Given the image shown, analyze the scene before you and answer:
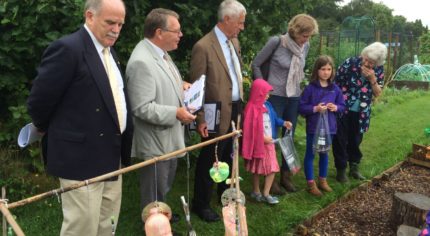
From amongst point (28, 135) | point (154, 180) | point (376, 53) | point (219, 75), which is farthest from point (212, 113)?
point (376, 53)

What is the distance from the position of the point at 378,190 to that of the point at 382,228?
1.05 meters

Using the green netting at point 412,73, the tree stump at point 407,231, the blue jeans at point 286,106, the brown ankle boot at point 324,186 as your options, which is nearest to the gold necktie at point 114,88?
the blue jeans at point 286,106

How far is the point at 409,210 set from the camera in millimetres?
4016

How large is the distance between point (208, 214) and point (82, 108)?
6.70 feet

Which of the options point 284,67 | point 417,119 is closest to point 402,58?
point 417,119

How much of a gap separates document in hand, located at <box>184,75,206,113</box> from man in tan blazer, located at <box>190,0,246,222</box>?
1.55 ft

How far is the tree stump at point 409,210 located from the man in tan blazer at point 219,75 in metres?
1.74

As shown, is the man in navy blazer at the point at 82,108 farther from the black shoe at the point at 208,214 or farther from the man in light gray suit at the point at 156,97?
the black shoe at the point at 208,214

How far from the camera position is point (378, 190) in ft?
17.2

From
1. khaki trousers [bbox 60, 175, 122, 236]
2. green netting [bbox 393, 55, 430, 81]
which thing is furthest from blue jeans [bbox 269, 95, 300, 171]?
green netting [bbox 393, 55, 430, 81]

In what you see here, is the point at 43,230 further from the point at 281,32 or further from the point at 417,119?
the point at 417,119

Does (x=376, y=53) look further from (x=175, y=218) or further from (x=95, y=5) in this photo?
(x=95, y=5)

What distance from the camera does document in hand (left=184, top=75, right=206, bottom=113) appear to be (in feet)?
10.0

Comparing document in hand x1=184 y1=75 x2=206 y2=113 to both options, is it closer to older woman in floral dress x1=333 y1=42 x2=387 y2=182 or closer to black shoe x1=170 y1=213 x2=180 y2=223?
black shoe x1=170 y1=213 x2=180 y2=223
